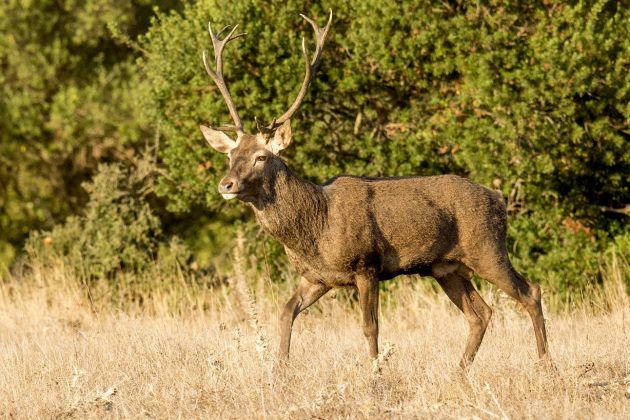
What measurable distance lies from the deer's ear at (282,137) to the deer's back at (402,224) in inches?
18.6

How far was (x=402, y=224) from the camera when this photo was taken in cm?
822

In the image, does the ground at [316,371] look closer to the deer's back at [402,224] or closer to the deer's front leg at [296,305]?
the deer's front leg at [296,305]

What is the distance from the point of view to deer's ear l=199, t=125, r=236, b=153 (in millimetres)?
8602

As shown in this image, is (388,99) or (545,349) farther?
(388,99)

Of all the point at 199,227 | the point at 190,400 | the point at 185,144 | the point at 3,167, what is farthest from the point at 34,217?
the point at 190,400

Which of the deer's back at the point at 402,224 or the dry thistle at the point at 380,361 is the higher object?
A: the deer's back at the point at 402,224

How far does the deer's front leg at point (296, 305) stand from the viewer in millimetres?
8258

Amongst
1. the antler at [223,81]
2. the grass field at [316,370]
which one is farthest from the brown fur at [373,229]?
the grass field at [316,370]

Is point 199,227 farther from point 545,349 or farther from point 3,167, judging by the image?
point 545,349

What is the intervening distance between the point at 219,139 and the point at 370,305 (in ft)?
5.89

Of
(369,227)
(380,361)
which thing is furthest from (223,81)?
(380,361)

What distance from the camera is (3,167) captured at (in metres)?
20.7

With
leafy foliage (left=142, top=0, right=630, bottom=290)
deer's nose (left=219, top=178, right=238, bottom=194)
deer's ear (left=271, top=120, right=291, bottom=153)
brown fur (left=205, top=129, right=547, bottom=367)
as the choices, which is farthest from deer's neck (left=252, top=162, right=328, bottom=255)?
leafy foliage (left=142, top=0, right=630, bottom=290)

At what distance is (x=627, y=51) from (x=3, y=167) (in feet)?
40.6
